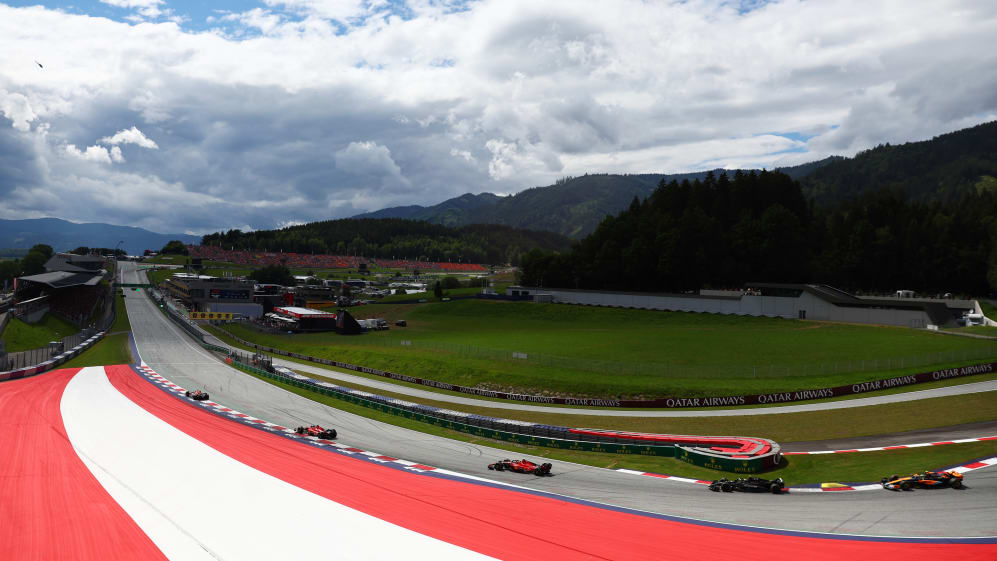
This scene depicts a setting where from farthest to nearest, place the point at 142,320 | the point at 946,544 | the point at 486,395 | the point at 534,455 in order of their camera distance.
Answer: the point at 142,320 → the point at 486,395 → the point at 534,455 → the point at 946,544

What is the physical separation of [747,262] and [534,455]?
83.0 metres

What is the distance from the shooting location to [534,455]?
112ft

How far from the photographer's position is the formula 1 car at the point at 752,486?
2434 cm

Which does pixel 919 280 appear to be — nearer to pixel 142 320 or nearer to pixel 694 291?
pixel 694 291

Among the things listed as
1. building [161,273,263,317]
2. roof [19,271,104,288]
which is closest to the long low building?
building [161,273,263,317]

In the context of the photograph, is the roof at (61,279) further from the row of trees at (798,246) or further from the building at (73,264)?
the row of trees at (798,246)

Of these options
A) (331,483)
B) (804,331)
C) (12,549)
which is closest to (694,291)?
(804,331)

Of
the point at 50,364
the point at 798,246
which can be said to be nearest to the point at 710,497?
the point at 50,364

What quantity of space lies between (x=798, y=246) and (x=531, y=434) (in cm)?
8436

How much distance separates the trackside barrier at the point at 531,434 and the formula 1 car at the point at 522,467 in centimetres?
688

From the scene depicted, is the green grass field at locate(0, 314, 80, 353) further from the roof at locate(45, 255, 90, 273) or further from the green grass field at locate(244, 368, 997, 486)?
the green grass field at locate(244, 368, 997, 486)

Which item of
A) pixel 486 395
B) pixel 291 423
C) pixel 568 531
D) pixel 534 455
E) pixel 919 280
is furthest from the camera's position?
pixel 919 280

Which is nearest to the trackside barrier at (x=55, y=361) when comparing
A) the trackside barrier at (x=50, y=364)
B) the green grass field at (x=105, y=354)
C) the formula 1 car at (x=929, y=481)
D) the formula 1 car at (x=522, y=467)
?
the trackside barrier at (x=50, y=364)

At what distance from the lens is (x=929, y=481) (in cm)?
2267
